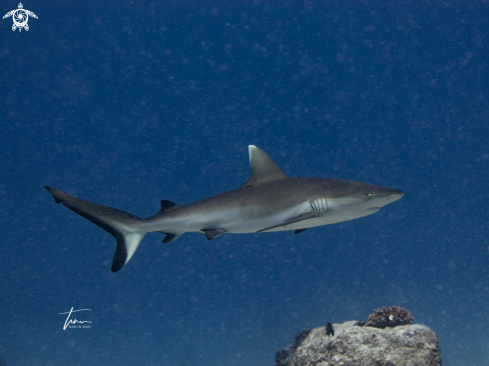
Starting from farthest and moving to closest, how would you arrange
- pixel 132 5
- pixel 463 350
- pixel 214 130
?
1. pixel 214 130
2. pixel 132 5
3. pixel 463 350

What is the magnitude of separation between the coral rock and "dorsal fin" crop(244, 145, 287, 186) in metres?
3.25

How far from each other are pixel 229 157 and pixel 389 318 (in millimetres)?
42299

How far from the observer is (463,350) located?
1022 inches

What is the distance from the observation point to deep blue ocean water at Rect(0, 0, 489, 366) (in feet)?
124

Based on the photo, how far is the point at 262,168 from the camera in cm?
538

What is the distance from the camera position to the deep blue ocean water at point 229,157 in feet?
124

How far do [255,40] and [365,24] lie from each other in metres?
14.6

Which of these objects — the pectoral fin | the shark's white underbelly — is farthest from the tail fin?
the pectoral fin

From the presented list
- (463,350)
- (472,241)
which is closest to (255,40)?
(472,241)

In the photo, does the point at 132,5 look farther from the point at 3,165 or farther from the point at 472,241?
the point at 472,241

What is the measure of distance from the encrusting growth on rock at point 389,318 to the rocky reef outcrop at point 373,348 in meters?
0.87

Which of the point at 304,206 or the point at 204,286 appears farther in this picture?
the point at 204,286

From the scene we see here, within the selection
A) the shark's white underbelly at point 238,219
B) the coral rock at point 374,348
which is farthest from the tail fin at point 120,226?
the coral rock at point 374,348

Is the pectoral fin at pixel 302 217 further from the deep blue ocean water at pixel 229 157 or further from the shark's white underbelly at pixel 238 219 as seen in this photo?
the deep blue ocean water at pixel 229 157
